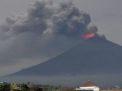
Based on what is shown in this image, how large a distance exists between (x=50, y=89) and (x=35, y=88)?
29.6 feet

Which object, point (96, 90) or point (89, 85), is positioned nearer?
point (96, 90)

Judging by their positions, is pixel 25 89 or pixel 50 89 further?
pixel 50 89

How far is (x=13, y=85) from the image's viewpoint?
2520 inches

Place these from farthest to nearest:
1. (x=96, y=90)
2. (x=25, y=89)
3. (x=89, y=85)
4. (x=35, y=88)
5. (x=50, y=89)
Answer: (x=89, y=85), (x=96, y=90), (x=50, y=89), (x=35, y=88), (x=25, y=89)

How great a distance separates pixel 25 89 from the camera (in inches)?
2704

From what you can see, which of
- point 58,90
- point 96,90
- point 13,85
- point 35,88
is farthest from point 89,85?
point 13,85

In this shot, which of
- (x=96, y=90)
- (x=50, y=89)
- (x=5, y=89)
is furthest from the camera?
(x=96, y=90)

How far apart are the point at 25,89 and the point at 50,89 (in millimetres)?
15470

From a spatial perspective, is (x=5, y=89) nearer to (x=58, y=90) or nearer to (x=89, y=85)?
(x=58, y=90)

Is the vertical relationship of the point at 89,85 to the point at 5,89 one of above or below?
above

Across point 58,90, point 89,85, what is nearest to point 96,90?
point 89,85

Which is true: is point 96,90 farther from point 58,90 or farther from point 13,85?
point 13,85

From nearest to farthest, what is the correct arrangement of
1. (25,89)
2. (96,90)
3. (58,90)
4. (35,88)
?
(25,89) → (35,88) → (58,90) → (96,90)

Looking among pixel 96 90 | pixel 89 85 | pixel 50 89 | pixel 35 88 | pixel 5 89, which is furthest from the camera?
pixel 89 85
